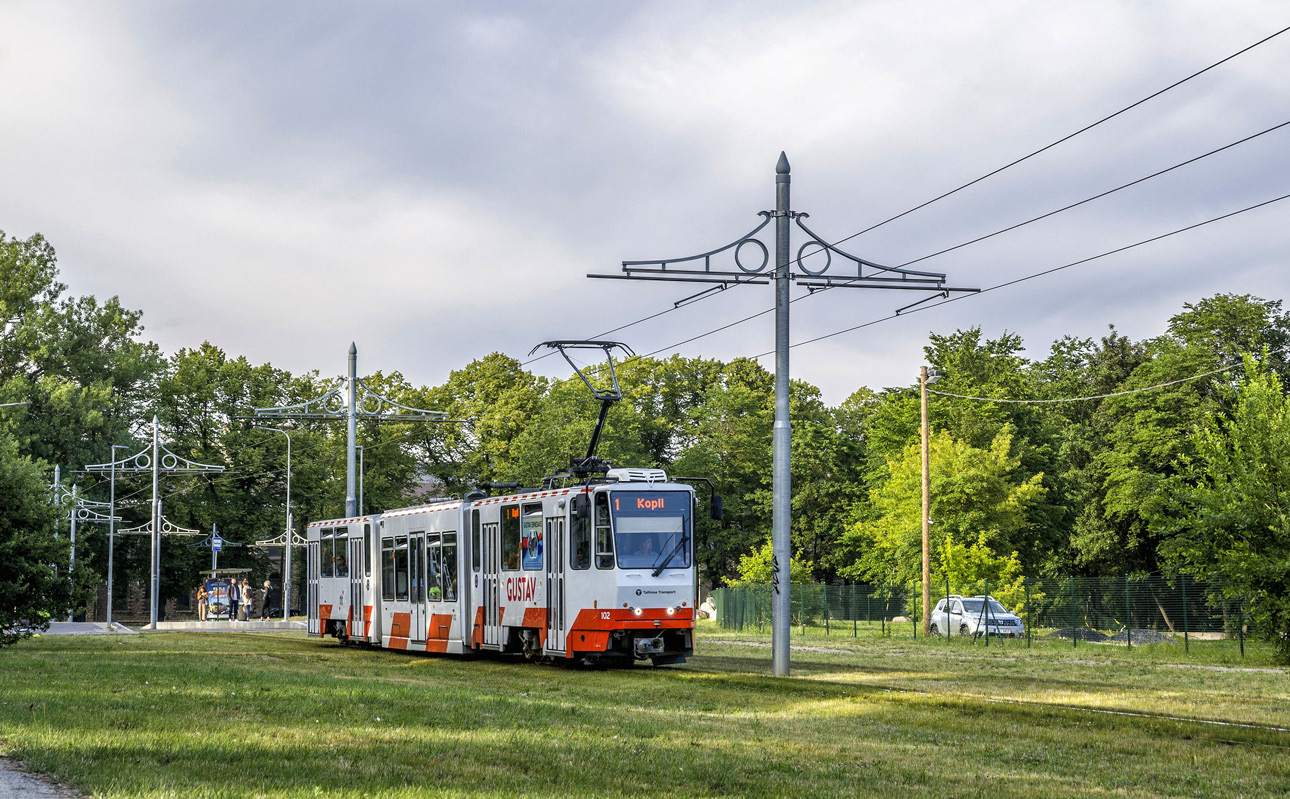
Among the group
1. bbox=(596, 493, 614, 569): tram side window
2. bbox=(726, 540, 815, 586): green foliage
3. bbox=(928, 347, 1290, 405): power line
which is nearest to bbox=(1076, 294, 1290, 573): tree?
bbox=(928, 347, 1290, 405): power line

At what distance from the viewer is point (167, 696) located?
1470cm

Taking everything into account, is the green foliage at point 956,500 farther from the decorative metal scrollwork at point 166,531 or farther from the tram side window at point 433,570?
the decorative metal scrollwork at point 166,531

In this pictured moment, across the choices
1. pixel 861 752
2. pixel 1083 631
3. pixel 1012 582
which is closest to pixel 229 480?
pixel 1012 582

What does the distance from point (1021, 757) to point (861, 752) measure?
4.19ft

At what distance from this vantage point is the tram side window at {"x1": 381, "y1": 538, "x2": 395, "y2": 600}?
31.9 m

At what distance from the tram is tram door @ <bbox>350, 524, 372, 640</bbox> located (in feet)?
6.51

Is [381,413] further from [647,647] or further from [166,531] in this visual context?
[647,647]

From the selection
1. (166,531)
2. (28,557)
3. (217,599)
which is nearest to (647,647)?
(28,557)

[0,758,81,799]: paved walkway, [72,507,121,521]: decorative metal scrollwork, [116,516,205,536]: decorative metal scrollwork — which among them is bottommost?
[0,758,81,799]: paved walkway

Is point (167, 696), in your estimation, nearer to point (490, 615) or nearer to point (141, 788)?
point (141, 788)

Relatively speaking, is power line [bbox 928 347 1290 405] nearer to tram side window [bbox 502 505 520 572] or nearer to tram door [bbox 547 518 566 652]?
tram side window [bbox 502 505 520 572]

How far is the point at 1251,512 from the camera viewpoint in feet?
65.4

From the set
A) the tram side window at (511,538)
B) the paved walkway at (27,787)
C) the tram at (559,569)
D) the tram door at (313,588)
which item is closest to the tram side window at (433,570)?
the tram at (559,569)

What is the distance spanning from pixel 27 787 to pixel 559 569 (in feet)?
52.5
